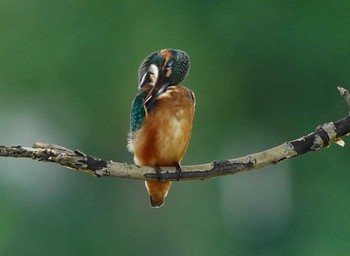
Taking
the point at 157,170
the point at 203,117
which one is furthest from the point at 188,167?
the point at 203,117

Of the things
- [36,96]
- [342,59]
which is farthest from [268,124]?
[36,96]

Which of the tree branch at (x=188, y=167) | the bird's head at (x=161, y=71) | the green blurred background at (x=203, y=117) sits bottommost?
the tree branch at (x=188, y=167)

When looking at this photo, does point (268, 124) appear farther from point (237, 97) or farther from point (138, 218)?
point (138, 218)

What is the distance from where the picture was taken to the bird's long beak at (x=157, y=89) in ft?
5.42

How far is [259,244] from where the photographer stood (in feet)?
22.2

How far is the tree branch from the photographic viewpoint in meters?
1.61

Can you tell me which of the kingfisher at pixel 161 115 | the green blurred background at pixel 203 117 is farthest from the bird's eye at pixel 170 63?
the green blurred background at pixel 203 117

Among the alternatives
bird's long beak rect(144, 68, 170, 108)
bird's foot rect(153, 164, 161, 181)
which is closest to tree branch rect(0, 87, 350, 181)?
bird's foot rect(153, 164, 161, 181)

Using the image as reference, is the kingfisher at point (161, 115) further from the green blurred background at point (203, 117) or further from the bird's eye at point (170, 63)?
the green blurred background at point (203, 117)

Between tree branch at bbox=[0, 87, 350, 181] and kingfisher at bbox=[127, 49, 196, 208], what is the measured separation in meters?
0.03

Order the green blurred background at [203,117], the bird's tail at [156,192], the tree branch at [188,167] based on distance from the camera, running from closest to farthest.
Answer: the tree branch at [188,167] → the bird's tail at [156,192] → the green blurred background at [203,117]

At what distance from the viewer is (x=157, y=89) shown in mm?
1659

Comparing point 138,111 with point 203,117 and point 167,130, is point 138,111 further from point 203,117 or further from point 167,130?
point 203,117

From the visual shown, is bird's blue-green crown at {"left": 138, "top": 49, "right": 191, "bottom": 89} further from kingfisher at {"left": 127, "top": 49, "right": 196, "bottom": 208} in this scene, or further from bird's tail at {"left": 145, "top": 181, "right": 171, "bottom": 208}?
bird's tail at {"left": 145, "top": 181, "right": 171, "bottom": 208}
